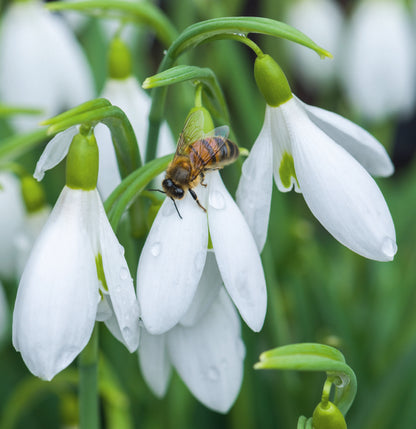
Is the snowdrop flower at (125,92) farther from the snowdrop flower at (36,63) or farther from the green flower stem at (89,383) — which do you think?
the snowdrop flower at (36,63)

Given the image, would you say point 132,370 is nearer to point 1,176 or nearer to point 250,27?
point 1,176

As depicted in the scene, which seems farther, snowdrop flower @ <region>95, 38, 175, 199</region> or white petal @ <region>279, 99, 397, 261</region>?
snowdrop flower @ <region>95, 38, 175, 199</region>

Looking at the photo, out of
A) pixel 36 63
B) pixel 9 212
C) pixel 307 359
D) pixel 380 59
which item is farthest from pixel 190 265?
pixel 380 59

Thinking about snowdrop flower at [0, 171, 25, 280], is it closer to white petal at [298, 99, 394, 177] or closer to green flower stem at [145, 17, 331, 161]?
green flower stem at [145, 17, 331, 161]

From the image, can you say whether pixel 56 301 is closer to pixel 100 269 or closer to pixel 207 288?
pixel 100 269

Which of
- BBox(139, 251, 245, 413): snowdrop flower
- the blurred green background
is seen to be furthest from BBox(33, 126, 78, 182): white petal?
the blurred green background

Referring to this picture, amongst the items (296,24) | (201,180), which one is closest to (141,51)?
(296,24)
